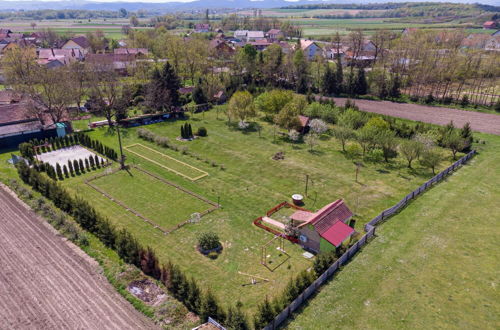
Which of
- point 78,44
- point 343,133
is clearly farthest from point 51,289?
point 78,44

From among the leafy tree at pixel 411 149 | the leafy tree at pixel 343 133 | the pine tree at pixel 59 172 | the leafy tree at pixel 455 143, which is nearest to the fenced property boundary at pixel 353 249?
Answer: the leafy tree at pixel 455 143

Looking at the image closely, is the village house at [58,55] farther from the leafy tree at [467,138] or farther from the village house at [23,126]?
the leafy tree at [467,138]

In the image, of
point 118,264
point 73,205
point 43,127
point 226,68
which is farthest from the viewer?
point 226,68

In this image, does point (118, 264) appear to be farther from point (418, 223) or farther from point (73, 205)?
point (418, 223)

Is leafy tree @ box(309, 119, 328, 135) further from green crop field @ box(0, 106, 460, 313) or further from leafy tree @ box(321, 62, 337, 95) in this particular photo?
leafy tree @ box(321, 62, 337, 95)

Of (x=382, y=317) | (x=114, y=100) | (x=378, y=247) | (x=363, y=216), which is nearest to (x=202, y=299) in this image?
(x=382, y=317)

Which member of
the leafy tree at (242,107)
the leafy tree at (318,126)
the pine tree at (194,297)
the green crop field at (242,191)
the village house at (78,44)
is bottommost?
the green crop field at (242,191)

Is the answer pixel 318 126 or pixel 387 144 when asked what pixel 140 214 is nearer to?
pixel 318 126
